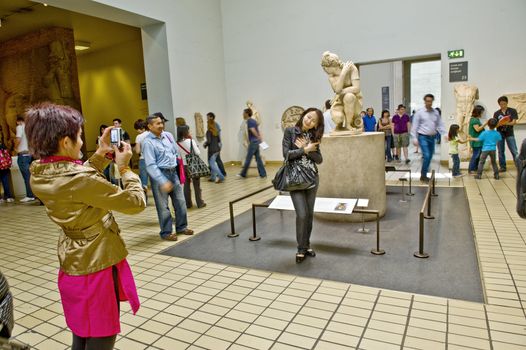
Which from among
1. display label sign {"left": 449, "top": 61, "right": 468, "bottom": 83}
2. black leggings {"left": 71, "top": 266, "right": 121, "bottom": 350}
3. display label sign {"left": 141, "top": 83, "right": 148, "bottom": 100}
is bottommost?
black leggings {"left": 71, "top": 266, "right": 121, "bottom": 350}

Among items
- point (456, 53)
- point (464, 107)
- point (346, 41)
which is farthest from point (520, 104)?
point (346, 41)

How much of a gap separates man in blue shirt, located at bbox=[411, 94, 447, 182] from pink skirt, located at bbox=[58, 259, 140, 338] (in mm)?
7293

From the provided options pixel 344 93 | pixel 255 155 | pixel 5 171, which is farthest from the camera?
A: pixel 255 155

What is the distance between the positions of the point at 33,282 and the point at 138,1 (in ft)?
24.0

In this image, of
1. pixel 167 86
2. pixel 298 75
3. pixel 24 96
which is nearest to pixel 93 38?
pixel 24 96

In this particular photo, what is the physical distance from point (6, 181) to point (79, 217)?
795 cm

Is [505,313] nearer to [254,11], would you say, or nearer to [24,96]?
[254,11]

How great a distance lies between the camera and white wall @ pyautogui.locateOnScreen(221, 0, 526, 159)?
29.6ft

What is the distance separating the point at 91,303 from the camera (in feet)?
5.44

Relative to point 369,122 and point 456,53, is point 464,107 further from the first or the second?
point 369,122

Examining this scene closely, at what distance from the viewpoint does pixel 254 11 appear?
11719 millimetres

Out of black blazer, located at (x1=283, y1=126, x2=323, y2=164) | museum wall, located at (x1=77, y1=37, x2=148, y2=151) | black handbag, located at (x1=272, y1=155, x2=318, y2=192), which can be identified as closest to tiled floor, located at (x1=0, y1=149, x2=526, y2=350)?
black handbag, located at (x1=272, y1=155, x2=318, y2=192)

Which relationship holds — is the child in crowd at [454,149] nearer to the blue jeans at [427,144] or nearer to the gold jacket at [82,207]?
the blue jeans at [427,144]

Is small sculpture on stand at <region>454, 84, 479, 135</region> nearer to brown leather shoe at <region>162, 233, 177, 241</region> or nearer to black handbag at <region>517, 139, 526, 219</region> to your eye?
brown leather shoe at <region>162, 233, 177, 241</region>
